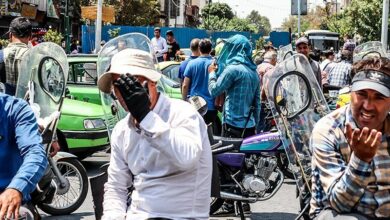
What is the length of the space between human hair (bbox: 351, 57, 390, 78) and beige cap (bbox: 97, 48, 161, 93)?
3.23ft

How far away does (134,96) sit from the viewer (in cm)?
286

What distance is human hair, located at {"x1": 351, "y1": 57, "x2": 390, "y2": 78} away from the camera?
3.27 metres

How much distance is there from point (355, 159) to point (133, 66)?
1120 mm

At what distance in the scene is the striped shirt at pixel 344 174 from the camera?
312cm

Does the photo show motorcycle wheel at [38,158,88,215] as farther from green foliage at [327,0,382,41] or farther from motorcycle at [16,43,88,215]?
green foliage at [327,0,382,41]

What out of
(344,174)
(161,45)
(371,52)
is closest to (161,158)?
(344,174)

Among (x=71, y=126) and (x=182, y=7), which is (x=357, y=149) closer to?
(x=71, y=126)

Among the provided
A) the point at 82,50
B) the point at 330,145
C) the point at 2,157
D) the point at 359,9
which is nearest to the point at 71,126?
the point at 2,157

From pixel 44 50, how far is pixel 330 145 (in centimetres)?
333

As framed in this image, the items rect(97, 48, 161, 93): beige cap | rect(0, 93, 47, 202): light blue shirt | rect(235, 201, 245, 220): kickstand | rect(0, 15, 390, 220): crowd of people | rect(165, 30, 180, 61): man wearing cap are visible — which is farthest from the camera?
rect(165, 30, 180, 61): man wearing cap

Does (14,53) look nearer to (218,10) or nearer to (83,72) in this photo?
(83,72)

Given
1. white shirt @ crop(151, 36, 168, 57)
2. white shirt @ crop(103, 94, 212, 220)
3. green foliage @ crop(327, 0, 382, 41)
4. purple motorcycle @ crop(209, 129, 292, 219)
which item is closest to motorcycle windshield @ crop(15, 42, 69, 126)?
purple motorcycle @ crop(209, 129, 292, 219)

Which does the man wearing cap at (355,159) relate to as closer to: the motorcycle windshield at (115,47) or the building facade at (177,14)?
the motorcycle windshield at (115,47)

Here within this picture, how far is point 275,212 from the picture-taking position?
7.38 metres
